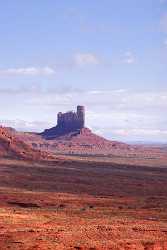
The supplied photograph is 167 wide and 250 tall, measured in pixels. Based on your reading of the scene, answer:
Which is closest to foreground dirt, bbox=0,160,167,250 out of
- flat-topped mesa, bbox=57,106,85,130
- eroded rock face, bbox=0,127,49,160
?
eroded rock face, bbox=0,127,49,160

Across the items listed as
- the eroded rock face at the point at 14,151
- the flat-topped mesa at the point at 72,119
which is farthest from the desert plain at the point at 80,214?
the flat-topped mesa at the point at 72,119

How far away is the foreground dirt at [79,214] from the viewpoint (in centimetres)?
2014

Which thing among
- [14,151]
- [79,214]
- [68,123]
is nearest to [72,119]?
[68,123]

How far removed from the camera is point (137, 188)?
53719 mm

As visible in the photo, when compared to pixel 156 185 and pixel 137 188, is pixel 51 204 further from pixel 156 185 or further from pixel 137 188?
pixel 156 185

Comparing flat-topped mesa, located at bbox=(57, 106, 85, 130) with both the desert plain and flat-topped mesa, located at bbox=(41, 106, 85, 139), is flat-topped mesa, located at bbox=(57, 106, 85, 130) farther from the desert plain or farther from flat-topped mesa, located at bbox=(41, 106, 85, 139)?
the desert plain

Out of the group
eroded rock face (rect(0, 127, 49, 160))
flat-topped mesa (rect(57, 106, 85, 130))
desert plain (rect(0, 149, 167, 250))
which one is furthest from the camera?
flat-topped mesa (rect(57, 106, 85, 130))

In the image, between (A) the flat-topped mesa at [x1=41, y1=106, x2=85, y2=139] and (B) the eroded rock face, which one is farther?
(A) the flat-topped mesa at [x1=41, y1=106, x2=85, y2=139]

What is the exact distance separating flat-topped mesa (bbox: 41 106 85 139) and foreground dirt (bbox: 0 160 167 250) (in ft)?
336

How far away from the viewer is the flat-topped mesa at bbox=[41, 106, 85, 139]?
165125 millimetres

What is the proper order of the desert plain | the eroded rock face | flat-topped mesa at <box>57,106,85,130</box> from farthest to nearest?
flat-topped mesa at <box>57,106,85,130</box> → the eroded rock face → the desert plain

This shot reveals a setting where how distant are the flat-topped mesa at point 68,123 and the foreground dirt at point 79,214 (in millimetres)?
102475

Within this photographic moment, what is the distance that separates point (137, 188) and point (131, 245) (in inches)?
1352

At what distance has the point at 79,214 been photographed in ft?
98.3
